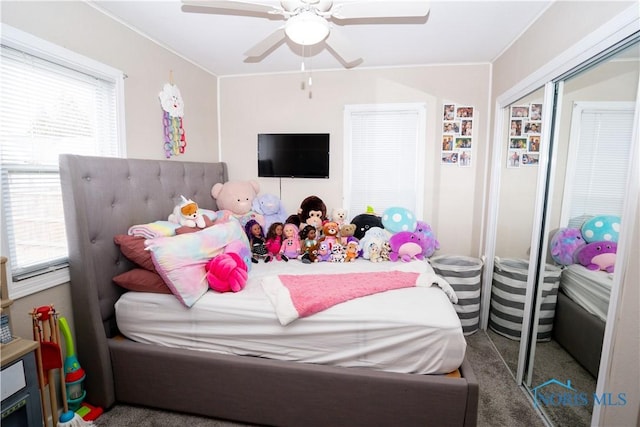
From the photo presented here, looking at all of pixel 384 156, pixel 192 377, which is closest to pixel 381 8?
pixel 384 156

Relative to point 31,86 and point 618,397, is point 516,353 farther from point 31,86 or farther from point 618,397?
point 31,86

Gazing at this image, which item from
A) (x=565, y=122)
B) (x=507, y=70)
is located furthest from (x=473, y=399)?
(x=507, y=70)

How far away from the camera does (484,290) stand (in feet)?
9.24

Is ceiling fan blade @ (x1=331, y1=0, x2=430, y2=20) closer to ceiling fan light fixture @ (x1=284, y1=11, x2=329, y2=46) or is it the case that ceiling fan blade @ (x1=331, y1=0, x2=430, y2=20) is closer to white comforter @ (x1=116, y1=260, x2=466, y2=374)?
ceiling fan light fixture @ (x1=284, y1=11, x2=329, y2=46)

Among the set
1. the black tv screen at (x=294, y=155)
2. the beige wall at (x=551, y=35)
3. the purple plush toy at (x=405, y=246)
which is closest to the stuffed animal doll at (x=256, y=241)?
the black tv screen at (x=294, y=155)

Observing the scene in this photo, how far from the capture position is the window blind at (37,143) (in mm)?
1559

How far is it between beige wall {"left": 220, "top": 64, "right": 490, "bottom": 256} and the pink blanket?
1.16 m

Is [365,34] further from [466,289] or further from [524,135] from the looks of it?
[466,289]

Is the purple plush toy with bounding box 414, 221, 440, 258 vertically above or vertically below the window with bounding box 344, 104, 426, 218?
below

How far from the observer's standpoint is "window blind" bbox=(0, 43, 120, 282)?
1559mm

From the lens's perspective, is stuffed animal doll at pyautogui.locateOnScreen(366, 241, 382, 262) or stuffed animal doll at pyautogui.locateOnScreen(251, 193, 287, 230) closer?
stuffed animal doll at pyautogui.locateOnScreen(366, 241, 382, 262)

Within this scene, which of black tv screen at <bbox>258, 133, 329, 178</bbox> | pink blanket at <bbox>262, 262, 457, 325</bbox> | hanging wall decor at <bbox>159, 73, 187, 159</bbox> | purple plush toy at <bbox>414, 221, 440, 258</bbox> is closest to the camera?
pink blanket at <bbox>262, 262, 457, 325</bbox>

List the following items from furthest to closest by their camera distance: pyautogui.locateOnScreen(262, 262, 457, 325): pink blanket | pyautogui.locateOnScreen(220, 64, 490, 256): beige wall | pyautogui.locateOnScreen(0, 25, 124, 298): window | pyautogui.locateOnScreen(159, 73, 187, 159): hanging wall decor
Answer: pyautogui.locateOnScreen(220, 64, 490, 256): beige wall < pyautogui.locateOnScreen(159, 73, 187, 159): hanging wall decor < pyautogui.locateOnScreen(262, 262, 457, 325): pink blanket < pyautogui.locateOnScreen(0, 25, 124, 298): window

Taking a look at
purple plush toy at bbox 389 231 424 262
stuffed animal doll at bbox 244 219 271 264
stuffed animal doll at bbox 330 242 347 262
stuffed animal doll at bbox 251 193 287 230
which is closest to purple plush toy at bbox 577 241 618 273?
purple plush toy at bbox 389 231 424 262
